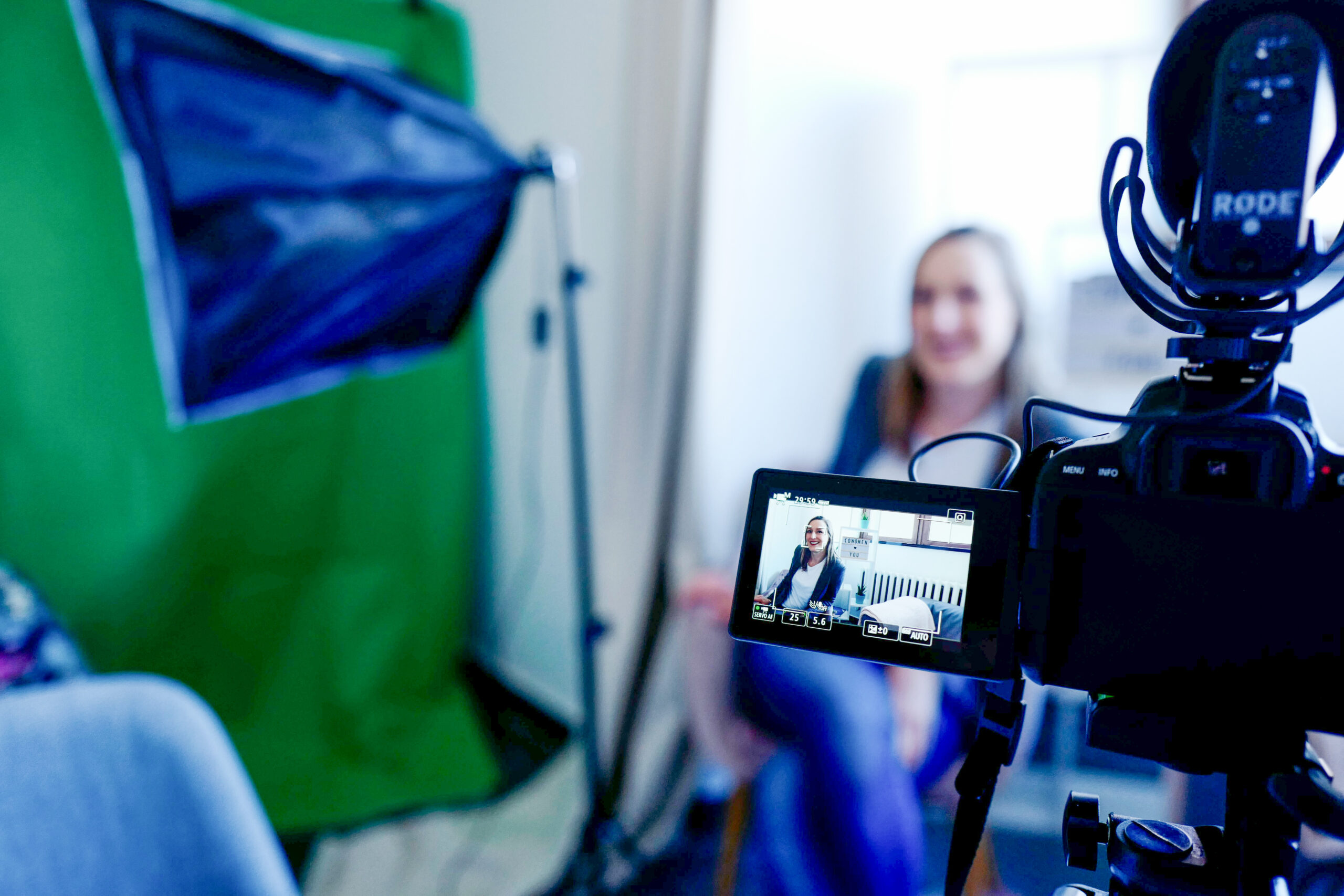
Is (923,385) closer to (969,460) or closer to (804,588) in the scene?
(969,460)

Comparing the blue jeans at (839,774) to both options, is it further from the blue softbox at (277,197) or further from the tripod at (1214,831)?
the blue softbox at (277,197)

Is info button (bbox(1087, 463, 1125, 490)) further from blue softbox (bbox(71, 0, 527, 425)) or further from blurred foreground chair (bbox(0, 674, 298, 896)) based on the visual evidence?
blue softbox (bbox(71, 0, 527, 425))

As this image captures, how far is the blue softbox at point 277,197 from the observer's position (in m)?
1.30

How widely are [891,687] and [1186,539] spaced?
3.15ft

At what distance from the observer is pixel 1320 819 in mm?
397

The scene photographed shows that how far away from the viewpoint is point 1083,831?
486 millimetres

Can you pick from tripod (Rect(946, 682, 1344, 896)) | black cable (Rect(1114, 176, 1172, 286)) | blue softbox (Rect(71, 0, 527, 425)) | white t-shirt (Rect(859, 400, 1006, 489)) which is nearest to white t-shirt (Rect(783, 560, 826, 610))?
tripod (Rect(946, 682, 1344, 896))

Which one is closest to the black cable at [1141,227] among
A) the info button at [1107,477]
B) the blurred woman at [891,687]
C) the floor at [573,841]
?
the info button at [1107,477]

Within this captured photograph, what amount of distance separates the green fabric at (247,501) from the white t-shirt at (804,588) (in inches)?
60.5

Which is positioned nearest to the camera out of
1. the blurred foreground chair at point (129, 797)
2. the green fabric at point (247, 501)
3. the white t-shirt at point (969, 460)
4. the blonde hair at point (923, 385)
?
the blurred foreground chair at point (129, 797)

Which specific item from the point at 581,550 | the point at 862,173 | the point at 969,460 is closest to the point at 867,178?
the point at 862,173

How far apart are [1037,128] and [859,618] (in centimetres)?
166

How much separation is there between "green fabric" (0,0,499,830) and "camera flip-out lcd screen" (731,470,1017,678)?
60.5 inches

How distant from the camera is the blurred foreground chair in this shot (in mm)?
627
